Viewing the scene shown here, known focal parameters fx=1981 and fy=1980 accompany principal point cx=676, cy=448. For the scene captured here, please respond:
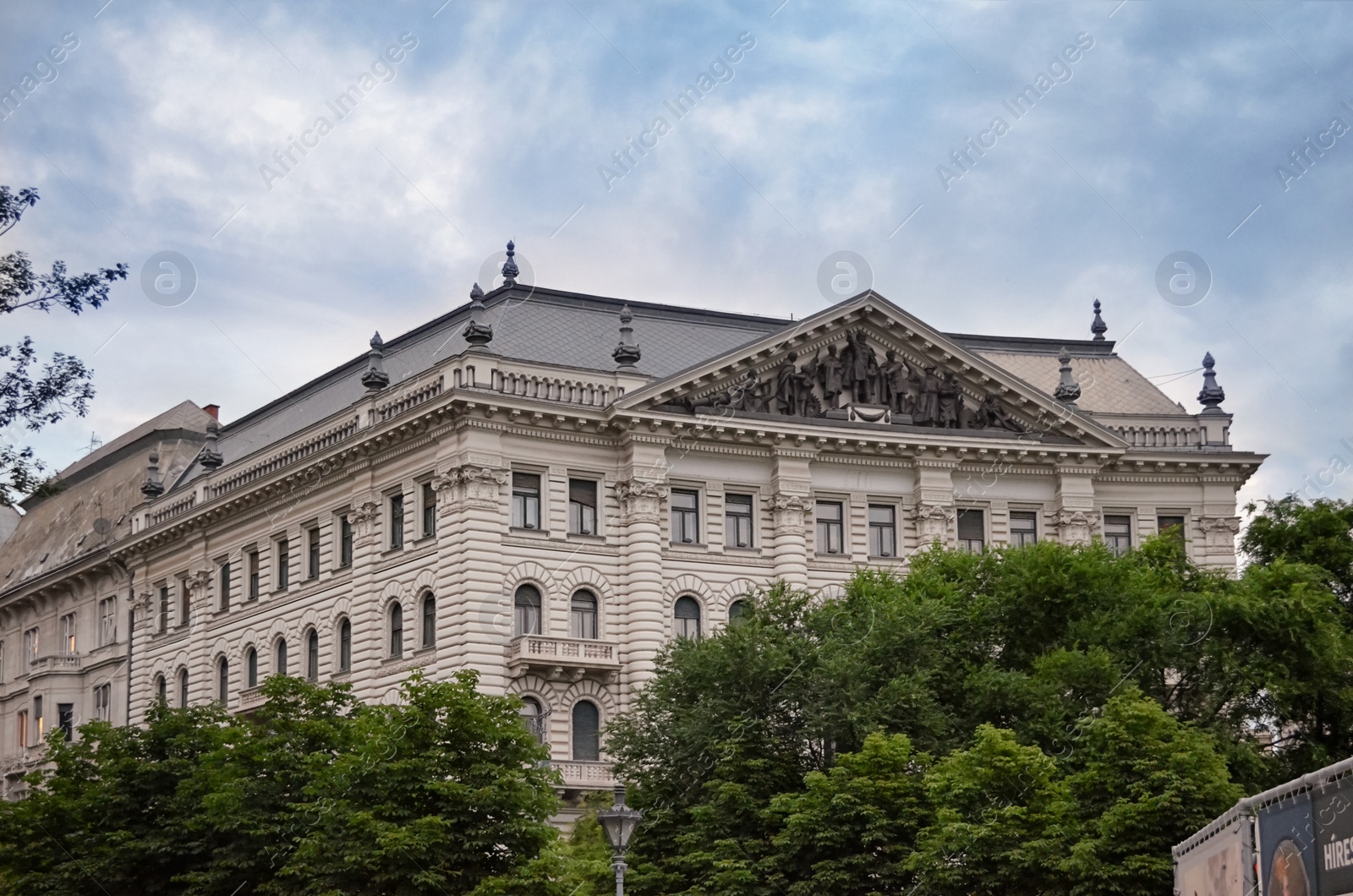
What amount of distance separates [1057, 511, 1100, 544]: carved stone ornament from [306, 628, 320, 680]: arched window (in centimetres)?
2595

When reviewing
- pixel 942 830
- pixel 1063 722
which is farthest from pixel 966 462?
pixel 942 830

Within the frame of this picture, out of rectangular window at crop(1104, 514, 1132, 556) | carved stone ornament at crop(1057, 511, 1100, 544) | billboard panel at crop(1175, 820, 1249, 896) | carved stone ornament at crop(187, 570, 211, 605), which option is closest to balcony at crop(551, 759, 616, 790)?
carved stone ornament at crop(1057, 511, 1100, 544)

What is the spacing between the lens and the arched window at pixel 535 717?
198 feet

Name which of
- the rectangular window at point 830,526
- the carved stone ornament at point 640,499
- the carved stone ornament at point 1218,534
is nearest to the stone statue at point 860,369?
the rectangular window at point 830,526

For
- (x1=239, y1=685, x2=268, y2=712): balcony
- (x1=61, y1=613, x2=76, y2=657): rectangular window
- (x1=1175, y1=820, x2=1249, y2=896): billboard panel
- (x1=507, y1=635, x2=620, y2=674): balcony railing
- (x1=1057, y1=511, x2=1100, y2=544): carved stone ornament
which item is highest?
(x1=1057, y1=511, x2=1100, y2=544): carved stone ornament

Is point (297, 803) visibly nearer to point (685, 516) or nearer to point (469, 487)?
point (469, 487)

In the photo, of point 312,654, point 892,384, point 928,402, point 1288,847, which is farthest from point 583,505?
point 1288,847

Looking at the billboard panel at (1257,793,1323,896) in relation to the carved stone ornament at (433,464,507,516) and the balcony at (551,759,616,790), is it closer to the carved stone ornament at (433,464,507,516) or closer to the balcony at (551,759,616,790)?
the balcony at (551,759,616,790)

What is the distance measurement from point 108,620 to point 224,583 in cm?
1168

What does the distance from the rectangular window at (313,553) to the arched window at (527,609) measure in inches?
395

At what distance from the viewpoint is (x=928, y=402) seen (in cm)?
6825

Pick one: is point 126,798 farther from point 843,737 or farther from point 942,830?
point 942,830

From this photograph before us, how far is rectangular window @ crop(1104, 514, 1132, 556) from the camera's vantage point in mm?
71312

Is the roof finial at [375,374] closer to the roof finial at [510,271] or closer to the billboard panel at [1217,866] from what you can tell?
the roof finial at [510,271]
